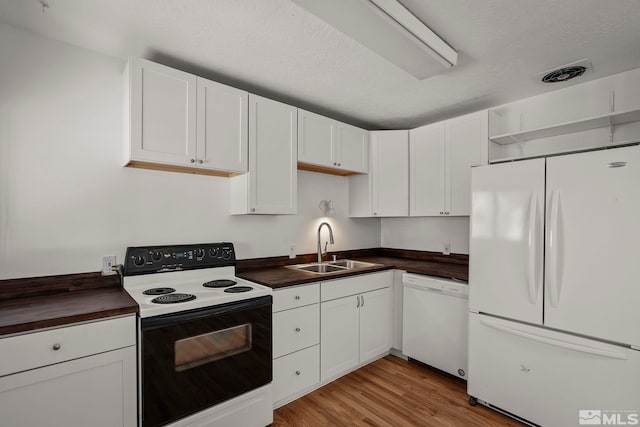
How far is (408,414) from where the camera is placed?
2203mm

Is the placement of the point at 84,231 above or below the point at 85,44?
below

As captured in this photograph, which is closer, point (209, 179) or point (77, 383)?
point (77, 383)

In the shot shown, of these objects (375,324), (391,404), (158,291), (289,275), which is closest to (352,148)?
(289,275)

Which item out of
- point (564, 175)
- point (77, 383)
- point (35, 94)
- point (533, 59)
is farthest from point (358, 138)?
point (77, 383)

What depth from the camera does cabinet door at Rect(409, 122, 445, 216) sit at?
304cm

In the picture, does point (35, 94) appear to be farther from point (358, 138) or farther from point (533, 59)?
point (533, 59)

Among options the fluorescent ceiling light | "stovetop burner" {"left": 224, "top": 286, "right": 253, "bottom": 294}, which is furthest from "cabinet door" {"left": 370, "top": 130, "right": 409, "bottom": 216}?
"stovetop burner" {"left": 224, "top": 286, "right": 253, "bottom": 294}

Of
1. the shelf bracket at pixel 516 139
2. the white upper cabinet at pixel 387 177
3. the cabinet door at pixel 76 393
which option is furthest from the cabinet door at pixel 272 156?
the shelf bracket at pixel 516 139

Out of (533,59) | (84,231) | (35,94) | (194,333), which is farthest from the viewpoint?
(533,59)

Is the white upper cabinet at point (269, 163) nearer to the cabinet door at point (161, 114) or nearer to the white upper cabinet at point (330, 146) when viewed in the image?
→ the white upper cabinet at point (330, 146)

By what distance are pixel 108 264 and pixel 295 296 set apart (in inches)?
50.7

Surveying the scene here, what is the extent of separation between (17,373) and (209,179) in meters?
1.60

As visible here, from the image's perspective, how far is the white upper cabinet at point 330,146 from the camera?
2781mm

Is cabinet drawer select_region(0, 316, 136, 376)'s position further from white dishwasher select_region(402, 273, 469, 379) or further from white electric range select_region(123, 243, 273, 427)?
white dishwasher select_region(402, 273, 469, 379)
